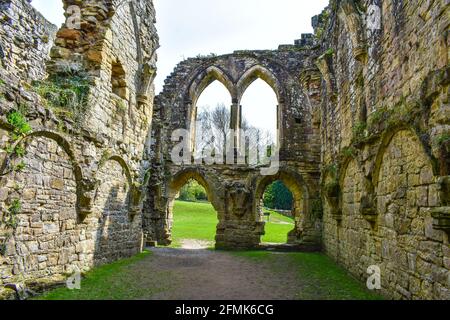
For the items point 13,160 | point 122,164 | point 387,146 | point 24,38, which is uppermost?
point 24,38

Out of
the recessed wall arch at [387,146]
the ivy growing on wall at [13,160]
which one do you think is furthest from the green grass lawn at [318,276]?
the ivy growing on wall at [13,160]

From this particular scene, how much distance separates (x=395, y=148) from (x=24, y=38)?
837cm

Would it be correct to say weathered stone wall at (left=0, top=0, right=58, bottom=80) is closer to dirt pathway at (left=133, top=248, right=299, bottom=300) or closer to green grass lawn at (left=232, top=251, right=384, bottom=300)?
dirt pathway at (left=133, top=248, right=299, bottom=300)

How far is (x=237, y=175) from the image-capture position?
11930 mm

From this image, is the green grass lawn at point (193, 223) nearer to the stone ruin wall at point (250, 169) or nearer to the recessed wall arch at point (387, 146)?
the stone ruin wall at point (250, 169)

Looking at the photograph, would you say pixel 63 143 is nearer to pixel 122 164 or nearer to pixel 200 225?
pixel 122 164

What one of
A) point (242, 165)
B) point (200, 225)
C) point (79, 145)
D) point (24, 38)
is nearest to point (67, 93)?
point (79, 145)

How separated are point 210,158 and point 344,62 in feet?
18.7

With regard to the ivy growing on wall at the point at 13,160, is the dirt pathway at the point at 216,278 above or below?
below

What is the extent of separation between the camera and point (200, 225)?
58.4 ft

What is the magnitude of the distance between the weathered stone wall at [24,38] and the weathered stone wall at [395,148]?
692 cm

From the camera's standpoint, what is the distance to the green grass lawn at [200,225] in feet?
46.4

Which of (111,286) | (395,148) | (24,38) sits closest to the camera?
(395,148)

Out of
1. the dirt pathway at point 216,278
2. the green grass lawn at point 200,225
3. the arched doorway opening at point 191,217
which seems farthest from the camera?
the green grass lawn at point 200,225
